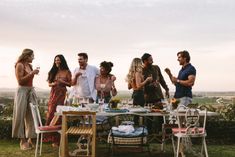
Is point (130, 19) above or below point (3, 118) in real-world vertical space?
above

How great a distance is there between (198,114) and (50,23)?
520 centimetres

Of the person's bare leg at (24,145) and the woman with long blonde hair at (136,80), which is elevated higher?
the woman with long blonde hair at (136,80)

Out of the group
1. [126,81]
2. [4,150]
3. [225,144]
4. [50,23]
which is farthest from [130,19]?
[4,150]

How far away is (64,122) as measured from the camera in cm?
649

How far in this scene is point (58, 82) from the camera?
26.5 ft

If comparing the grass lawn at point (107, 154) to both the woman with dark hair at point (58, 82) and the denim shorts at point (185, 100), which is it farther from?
the denim shorts at point (185, 100)

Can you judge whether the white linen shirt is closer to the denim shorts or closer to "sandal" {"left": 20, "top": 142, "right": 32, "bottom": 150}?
"sandal" {"left": 20, "top": 142, "right": 32, "bottom": 150}

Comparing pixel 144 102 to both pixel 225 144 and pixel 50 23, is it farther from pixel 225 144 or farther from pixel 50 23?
pixel 50 23

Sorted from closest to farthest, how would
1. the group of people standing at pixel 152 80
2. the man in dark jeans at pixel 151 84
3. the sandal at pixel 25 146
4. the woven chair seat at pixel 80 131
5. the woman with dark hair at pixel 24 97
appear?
the woven chair seat at pixel 80 131 → the group of people standing at pixel 152 80 → the woman with dark hair at pixel 24 97 → the sandal at pixel 25 146 → the man in dark jeans at pixel 151 84

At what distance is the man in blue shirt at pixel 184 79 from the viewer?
787 centimetres

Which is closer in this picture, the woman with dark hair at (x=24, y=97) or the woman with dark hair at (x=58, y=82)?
the woman with dark hair at (x=58, y=82)

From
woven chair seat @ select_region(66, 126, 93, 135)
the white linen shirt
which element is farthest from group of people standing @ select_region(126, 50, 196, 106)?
woven chair seat @ select_region(66, 126, 93, 135)

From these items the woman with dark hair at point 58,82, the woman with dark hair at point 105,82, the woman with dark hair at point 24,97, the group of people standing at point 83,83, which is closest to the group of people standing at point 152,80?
the group of people standing at point 83,83

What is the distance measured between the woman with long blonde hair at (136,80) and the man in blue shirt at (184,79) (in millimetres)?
461
